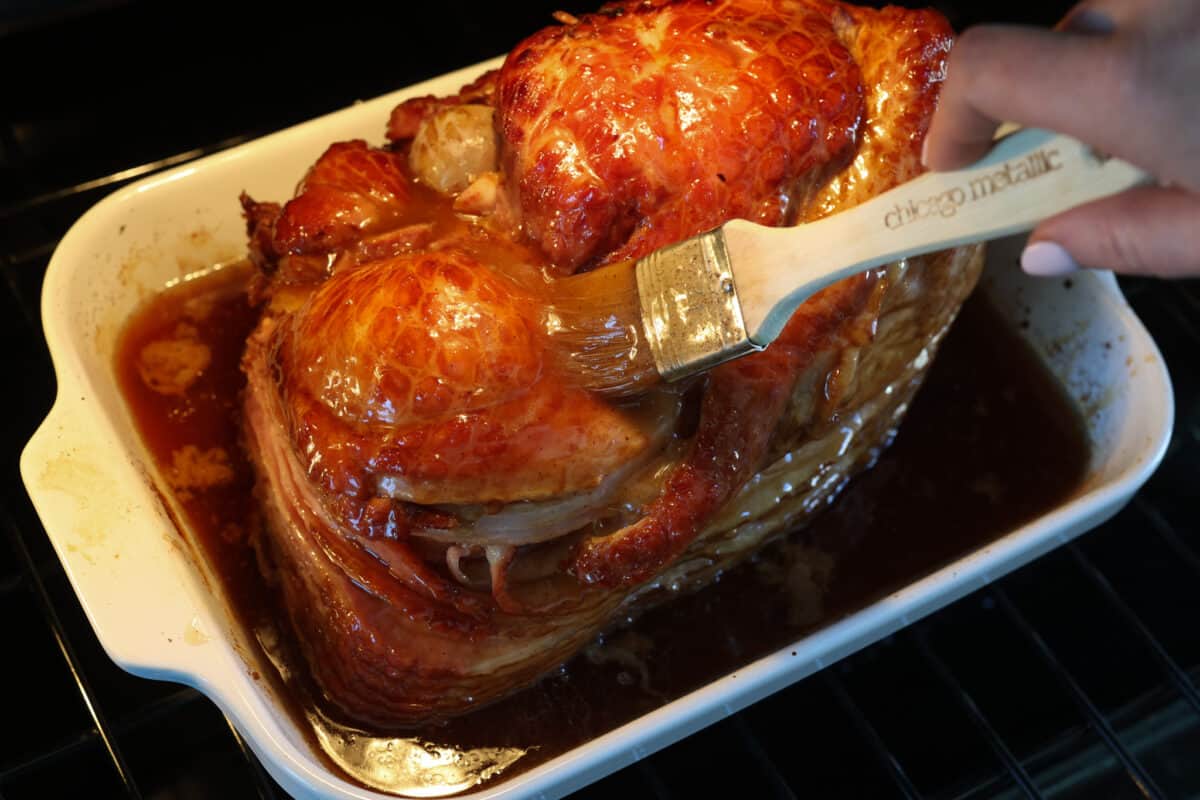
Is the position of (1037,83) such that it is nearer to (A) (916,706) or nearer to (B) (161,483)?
(A) (916,706)

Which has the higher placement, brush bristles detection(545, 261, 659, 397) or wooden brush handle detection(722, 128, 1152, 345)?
wooden brush handle detection(722, 128, 1152, 345)

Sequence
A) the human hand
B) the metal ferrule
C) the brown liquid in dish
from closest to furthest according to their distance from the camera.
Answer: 1. the human hand
2. the metal ferrule
3. the brown liquid in dish

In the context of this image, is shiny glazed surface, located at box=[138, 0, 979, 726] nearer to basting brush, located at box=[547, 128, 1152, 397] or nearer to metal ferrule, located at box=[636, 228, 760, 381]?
basting brush, located at box=[547, 128, 1152, 397]

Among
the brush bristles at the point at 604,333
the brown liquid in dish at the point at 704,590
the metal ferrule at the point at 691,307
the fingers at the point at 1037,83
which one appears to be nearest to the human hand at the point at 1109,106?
the fingers at the point at 1037,83

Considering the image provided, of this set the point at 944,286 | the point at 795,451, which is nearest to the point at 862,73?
the point at 944,286

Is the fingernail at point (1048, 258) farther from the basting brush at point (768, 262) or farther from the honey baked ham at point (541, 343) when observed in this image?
the honey baked ham at point (541, 343)

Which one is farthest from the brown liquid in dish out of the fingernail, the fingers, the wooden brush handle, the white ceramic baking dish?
the fingers
